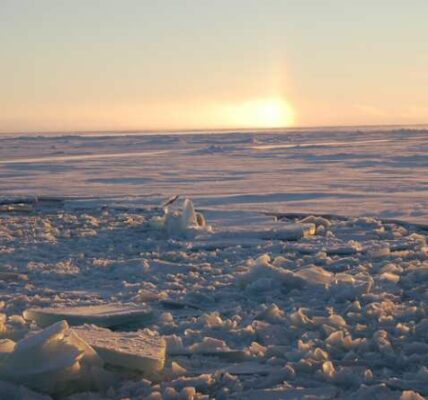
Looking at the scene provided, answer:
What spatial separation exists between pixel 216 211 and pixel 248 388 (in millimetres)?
6066

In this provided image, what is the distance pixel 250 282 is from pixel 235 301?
32 centimetres

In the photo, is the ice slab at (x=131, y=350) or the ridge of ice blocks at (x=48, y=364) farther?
the ice slab at (x=131, y=350)

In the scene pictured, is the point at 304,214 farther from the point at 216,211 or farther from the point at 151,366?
the point at 151,366

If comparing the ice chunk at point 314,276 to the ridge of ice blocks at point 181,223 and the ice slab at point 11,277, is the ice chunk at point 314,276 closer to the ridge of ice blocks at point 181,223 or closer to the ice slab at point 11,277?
the ice slab at point 11,277

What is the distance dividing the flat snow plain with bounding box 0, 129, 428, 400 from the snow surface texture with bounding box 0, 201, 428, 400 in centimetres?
1

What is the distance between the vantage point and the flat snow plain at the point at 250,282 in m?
3.16

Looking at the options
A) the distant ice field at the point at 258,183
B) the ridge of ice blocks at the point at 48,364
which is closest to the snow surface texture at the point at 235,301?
the ridge of ice blocks at the point at 48,364

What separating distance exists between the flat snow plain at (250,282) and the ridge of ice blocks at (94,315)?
74 mm

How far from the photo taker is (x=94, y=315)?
3926 mm

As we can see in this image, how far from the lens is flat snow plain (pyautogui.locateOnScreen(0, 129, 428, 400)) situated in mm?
3164

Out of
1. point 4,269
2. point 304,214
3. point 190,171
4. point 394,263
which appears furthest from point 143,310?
point 190,171

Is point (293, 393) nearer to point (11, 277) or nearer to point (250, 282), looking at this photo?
point (250, 282)

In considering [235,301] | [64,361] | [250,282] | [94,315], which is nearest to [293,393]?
[64,361]

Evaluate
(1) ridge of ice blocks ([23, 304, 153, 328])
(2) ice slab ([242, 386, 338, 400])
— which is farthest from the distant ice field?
(2) ice slab ([242, 386, 338, 400])
